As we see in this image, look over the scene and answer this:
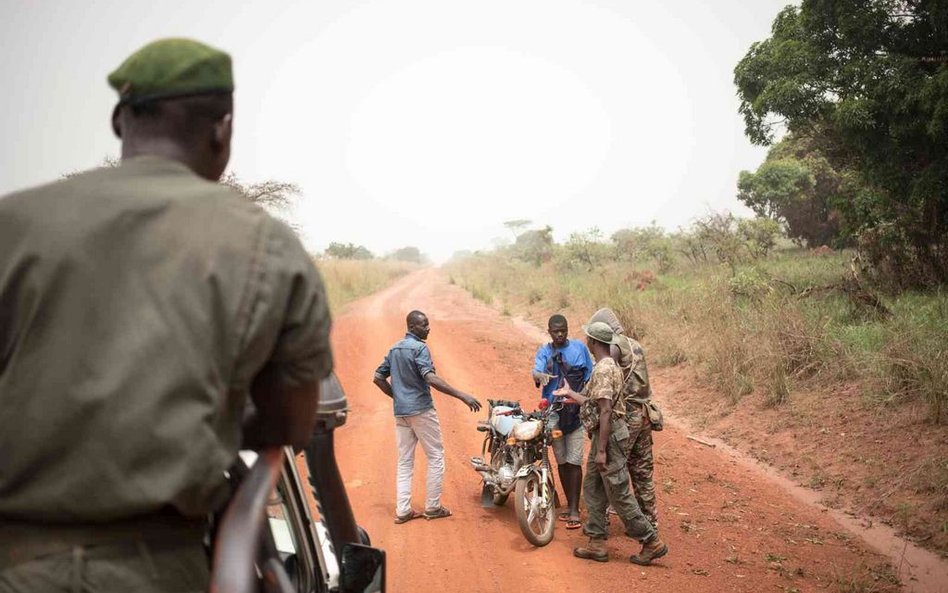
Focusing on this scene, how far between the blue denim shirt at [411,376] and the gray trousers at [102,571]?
5421mm

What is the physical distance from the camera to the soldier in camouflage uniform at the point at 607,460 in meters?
5.94

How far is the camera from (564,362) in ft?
23.6

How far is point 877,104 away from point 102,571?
40.2 ft

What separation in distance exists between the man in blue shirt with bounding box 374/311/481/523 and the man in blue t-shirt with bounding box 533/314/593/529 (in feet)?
2.65

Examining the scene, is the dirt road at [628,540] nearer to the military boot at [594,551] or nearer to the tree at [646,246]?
the military boot at [594,551]

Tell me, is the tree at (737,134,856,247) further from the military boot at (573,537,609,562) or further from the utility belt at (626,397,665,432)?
the military boot at (573,537,609,562)

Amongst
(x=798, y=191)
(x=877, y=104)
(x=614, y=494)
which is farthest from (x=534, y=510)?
(x=798, y=191)

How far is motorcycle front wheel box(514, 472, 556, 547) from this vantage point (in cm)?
614

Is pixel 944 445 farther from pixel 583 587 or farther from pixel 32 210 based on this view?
pixel 32 210

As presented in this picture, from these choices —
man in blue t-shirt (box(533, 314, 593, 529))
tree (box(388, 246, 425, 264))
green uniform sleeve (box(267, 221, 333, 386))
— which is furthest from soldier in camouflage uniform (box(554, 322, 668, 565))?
tree (box(388, 246, 425, 264))

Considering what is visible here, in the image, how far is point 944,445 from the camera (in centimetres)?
726

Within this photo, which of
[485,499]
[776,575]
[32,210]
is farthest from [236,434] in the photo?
[485,499]

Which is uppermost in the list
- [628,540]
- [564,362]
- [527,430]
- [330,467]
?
[330,467]

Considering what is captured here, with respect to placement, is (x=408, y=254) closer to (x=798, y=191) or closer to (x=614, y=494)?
(x=798, y=191)
